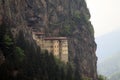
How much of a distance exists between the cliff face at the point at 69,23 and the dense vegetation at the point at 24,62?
768 cm

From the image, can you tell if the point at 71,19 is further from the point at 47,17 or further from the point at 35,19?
the point at 35,19

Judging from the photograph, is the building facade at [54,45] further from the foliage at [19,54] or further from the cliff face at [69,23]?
the foliage at [19,54]

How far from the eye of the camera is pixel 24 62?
88125 mm

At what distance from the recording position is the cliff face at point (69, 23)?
116306mm

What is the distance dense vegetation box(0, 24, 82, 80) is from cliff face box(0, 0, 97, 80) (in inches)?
302

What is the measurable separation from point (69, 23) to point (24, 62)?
169ft

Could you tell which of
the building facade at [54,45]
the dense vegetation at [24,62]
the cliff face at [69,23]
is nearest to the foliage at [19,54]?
the dense vegetation at [24,62]

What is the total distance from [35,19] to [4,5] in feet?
87.9

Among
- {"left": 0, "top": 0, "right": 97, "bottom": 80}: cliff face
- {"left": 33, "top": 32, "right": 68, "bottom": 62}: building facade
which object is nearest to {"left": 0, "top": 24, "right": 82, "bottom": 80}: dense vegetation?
{"left": 0, "top": 0, "right": 97, "bottom": 80}: cliff face

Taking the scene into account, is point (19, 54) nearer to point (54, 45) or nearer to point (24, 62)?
point (24, 62)

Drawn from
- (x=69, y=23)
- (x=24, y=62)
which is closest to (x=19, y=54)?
(x=24, y=62)

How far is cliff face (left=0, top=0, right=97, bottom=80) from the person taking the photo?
11631 cm

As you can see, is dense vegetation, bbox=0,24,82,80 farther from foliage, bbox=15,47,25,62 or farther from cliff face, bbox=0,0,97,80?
cliff face, bbox=0,0,97,80

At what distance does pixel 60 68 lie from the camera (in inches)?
4080
